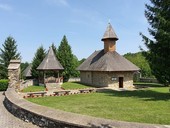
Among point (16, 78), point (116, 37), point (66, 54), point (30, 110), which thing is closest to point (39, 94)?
point (16, 78)

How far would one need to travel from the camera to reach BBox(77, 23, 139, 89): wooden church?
1192 inches

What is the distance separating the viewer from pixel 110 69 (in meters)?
29.5

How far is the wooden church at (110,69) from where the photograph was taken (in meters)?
30.3

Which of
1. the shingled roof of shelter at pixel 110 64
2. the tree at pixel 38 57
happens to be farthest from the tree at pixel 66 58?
the shingled roof of shelter at pixel 110 64

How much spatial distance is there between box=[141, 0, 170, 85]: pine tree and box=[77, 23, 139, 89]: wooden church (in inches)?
447

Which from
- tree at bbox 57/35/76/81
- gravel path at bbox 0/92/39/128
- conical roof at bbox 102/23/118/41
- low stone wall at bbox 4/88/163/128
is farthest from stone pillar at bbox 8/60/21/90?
tree at bbox 57/35/76/81

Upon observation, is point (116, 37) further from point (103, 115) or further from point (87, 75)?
point (103, 115)

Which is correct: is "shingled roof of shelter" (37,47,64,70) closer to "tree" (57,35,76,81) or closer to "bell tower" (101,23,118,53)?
"bell tower" (101,23,118,53)

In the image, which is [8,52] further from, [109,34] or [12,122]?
[12,122]

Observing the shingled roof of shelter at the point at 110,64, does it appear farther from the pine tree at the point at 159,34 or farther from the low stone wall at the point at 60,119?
the low stone wall at the point at 60,119

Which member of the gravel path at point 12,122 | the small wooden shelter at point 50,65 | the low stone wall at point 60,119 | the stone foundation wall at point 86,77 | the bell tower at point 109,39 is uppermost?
the bell tower at point 109,39

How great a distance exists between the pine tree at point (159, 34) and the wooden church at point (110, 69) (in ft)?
37.2

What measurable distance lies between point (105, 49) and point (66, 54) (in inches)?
505

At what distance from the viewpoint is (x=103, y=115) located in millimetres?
10625
